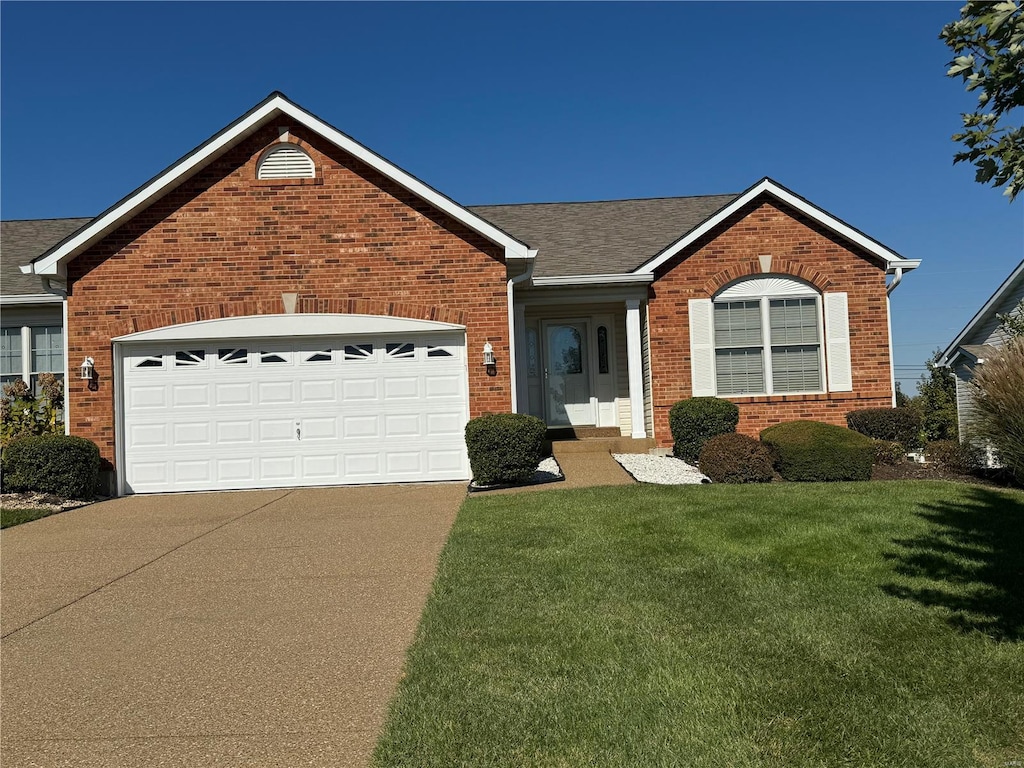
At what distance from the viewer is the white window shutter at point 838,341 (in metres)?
14.8

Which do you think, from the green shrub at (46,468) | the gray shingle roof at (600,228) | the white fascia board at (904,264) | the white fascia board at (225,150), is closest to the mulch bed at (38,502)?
the green shrub at (46,468)

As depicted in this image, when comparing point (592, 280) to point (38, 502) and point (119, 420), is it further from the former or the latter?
point (38, 502)

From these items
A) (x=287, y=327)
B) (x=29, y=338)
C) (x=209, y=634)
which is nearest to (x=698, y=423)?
(x=287, y=327)

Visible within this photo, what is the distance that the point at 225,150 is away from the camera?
41.5ft

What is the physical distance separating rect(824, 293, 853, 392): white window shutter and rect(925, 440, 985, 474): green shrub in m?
1.84

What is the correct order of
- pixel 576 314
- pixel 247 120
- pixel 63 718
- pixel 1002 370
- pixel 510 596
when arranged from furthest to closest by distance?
pixel 576 314 → pixel 247 120 → pixel 1002 370 → pixel 510 596 → pixel 63 718

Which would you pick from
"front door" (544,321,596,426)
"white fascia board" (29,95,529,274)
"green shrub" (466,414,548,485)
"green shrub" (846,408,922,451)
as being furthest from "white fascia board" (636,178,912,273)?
"green shrub" (466,414,548,485)

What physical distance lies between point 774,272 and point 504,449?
654 centimetres

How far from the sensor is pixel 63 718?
4227 mm

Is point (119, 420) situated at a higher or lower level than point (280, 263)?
lower

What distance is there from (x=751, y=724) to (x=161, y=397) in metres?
11.2

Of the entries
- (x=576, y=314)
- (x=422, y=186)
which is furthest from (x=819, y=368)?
(x=422, y=186)

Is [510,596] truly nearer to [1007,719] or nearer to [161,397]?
[1007,719]

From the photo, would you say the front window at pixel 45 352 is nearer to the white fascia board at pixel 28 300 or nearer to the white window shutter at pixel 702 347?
the white fascia board at pixel 28 300
